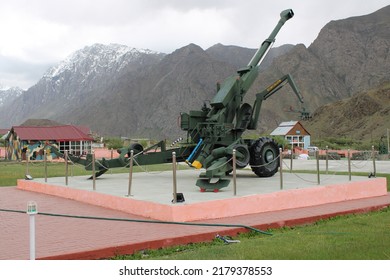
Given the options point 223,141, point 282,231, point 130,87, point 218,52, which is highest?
point 218,52

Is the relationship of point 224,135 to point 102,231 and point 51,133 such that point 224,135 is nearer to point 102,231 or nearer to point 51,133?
point 102,231

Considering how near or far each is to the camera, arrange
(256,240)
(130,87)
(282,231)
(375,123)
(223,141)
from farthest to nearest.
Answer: (130,87), (375,123), (223,141), (282,231), (256,240)

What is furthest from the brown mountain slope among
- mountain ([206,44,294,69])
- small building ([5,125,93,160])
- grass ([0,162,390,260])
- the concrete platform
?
grass ([0,162,390,260])

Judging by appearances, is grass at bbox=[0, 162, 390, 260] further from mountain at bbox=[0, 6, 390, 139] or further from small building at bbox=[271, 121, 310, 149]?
mountain at bbox=[0, 6, 390, 139]

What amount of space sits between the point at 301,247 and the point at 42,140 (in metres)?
39.7

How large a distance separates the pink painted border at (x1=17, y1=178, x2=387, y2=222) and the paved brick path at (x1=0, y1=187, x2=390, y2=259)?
0.23m

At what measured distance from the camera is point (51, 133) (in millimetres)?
45094

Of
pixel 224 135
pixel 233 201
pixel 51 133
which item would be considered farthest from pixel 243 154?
pixel 51 133

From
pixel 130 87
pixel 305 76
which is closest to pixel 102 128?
pixel 130 87

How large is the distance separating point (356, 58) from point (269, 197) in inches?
5290

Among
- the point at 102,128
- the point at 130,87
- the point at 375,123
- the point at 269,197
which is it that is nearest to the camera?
the point at 269,197

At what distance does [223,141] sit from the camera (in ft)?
44.3

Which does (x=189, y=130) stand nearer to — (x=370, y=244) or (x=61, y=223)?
(x=61, y=223)

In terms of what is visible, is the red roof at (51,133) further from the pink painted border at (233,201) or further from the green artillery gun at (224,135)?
the pink painted border at (233,201)
